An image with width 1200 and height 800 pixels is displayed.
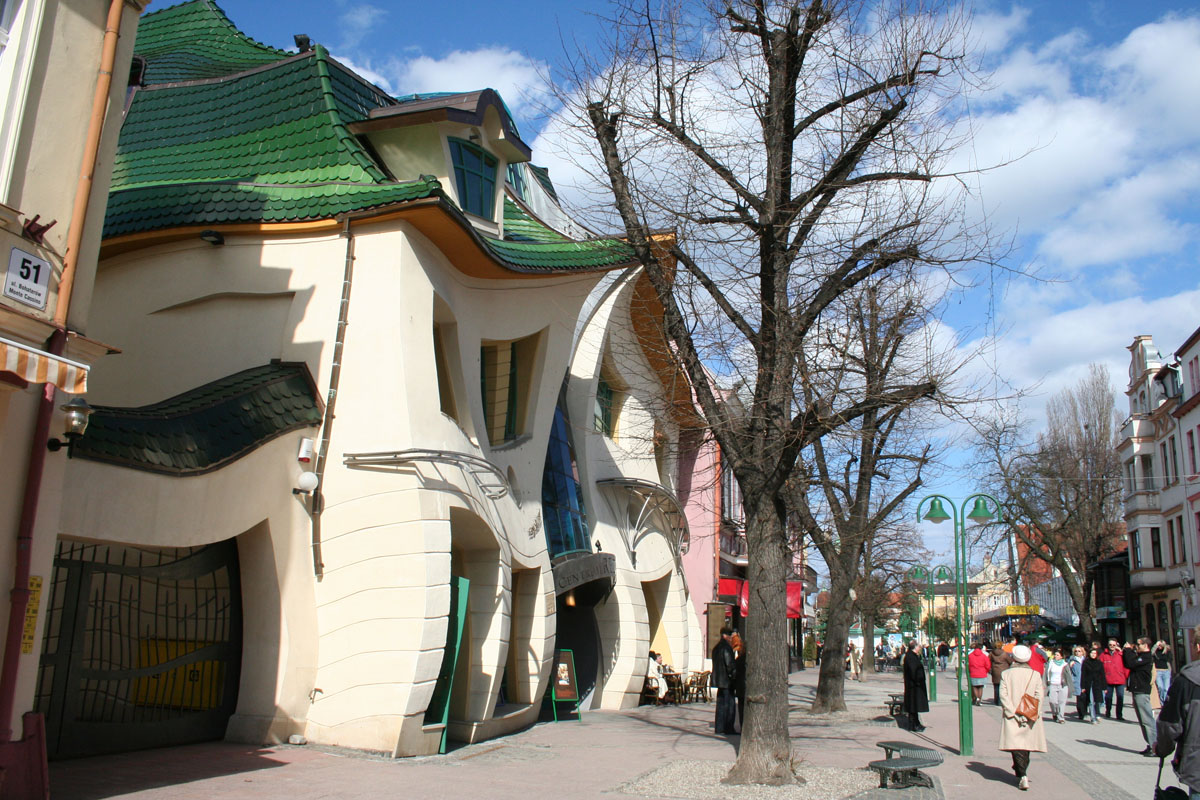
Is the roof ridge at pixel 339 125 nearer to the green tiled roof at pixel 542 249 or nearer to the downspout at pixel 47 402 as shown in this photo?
the green tiled roof at pixel 542 249

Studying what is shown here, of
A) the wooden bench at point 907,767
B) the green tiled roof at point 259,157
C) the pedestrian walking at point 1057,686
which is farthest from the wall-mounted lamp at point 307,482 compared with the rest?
the pedestrian walking at point 1057,686

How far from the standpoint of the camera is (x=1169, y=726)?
7188mm

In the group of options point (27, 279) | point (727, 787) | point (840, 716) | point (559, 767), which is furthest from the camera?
point (840, 716)

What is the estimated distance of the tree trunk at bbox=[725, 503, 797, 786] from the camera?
10.4m

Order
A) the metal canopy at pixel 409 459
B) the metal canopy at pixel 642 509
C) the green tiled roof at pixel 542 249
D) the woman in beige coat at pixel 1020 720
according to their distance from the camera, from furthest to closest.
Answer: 1. the metal canopy at pixel 642 509
2. the green tiled roof at pixel 542 249
3. the metal canopy at pixel 409 459
4. the woman in beige coat at pixel 1020 720

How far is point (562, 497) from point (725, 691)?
18.9ft

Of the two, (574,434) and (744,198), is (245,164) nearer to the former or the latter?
(744,198)

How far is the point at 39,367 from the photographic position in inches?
279

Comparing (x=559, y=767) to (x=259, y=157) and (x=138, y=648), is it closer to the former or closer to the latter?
(x=138, y=648)

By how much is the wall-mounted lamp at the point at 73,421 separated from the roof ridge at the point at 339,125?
21.5 feet

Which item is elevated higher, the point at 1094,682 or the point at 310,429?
the point at 310,429

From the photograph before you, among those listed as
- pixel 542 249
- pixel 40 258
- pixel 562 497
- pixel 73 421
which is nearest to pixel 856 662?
pixel 562 497

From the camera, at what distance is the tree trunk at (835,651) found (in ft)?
65.7

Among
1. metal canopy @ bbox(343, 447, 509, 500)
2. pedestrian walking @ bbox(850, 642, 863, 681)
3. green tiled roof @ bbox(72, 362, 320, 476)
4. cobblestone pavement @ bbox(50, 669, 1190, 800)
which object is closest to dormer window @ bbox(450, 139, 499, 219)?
green tiled roof @ bbox(72, 362, 320, 476)
